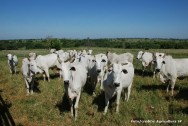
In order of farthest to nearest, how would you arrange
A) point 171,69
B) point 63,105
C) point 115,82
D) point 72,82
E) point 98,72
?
point 171,69
point 98,72
point 63,105
point 72,82
point 115,82

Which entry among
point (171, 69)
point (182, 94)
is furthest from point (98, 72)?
point (182, 94)

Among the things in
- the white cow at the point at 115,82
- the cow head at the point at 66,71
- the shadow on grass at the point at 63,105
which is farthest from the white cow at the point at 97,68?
the cow head at the point at 66,71

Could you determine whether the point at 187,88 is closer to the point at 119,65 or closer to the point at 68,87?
the point at 119,65

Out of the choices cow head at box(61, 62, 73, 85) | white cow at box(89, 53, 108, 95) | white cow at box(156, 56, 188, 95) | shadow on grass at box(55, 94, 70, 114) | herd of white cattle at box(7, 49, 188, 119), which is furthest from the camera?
white cow at box(156, 56, 188, 95)

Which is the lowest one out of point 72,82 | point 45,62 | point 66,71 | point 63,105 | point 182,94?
point 63,105

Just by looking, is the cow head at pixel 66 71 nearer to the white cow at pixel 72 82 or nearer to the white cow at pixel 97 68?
the white cow at pixel 72 82

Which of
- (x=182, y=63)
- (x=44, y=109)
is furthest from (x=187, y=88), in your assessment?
(x=44, y=109)

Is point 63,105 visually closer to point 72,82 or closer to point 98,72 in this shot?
point 72,82

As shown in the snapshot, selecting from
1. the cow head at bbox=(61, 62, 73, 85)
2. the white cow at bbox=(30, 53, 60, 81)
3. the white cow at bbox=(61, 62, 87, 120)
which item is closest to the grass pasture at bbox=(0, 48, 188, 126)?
the white cow at bbox=(61, 62, 87, 120)

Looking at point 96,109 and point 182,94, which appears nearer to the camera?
point 96,109

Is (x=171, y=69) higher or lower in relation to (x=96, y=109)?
higher

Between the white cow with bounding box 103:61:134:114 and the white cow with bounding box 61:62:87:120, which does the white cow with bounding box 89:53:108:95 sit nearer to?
the white cow with bounding box 61:62:87:120

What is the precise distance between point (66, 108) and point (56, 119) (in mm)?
1279

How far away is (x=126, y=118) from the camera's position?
10336 mm
